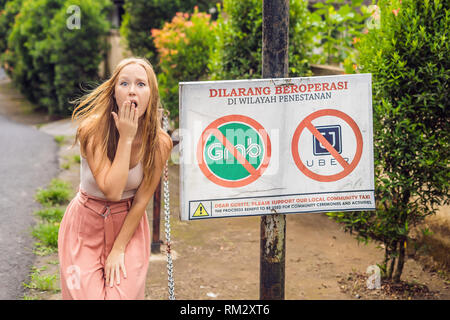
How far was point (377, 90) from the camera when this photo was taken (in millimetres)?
4125

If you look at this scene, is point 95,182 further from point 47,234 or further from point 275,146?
point 47,234

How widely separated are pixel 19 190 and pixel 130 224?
5.14 m

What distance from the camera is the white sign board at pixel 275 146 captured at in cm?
294

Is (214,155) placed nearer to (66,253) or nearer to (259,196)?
(259,196)

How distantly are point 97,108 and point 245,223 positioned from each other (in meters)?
3.89

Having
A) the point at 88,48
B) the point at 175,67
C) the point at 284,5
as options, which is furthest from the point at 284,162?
the point at 88,48

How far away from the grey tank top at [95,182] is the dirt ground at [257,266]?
198 centimetres

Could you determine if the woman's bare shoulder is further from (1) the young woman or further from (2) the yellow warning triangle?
(2) the yellow warning triangle

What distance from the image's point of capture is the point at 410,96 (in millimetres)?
4000

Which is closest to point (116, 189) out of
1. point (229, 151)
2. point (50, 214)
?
point (229, 151)

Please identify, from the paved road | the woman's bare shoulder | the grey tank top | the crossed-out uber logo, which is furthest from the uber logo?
the paved road

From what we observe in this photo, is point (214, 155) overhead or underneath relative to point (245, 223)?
overhead

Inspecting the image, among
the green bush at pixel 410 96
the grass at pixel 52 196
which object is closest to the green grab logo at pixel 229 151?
the green bush at pixel 410 96

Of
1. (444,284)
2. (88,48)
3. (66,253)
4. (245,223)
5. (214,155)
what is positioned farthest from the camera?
(88,48)
